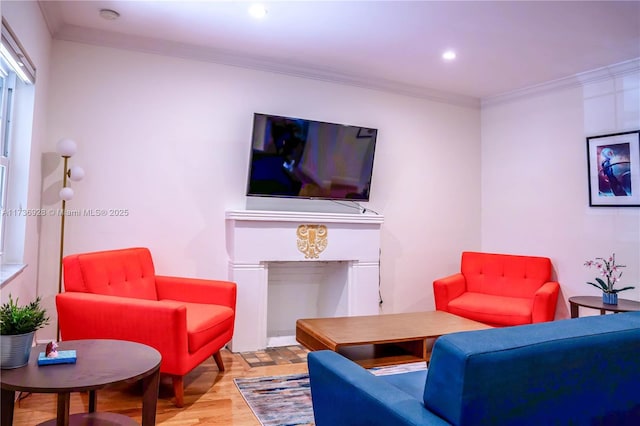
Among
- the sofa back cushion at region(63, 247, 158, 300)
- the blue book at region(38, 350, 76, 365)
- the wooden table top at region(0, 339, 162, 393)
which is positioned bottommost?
the wooden table top at region(0, 339, 162, 393)

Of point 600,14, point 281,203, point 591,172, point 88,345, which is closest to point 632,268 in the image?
point 591,172

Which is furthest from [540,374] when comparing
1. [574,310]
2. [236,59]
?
[236,59]

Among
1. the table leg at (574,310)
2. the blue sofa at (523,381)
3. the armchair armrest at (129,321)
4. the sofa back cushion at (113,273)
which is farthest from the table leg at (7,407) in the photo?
the table leg at (574,310)

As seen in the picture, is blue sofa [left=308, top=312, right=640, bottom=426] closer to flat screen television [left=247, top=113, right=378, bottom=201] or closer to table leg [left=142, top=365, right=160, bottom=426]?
→ table leg [left=142, top=365, right=160, bottom=426]

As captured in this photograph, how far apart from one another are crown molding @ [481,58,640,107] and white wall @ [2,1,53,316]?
14.4ft

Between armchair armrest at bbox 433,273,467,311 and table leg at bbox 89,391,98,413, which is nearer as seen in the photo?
table leg at bbox 89,391,98,413

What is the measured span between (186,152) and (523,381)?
327 centimetres

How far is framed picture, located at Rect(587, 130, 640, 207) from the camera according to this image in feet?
12.5

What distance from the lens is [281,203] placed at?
13.5 feet

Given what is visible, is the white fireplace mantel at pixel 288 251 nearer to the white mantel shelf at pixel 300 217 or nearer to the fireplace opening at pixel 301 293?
the white mantel shelf at pixel 300 217

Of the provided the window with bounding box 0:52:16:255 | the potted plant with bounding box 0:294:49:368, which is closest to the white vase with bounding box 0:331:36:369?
the potted plant with bounding box 0:294:49:368

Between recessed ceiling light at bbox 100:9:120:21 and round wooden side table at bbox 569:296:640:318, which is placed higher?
recessed ceiling light at bbox 100:9:120:21

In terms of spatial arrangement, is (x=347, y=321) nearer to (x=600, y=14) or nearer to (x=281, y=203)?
(x=281, y=203)

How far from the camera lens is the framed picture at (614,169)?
3.82 meters
